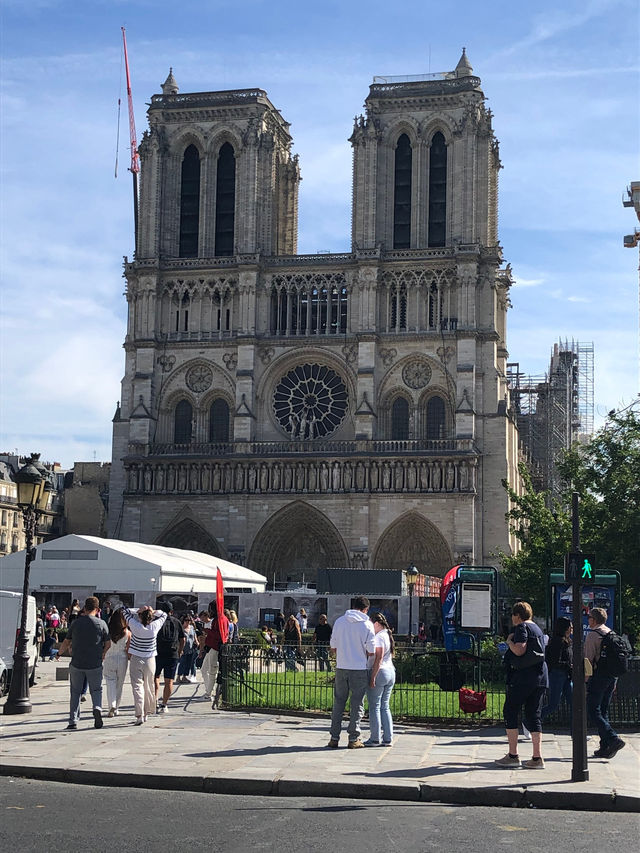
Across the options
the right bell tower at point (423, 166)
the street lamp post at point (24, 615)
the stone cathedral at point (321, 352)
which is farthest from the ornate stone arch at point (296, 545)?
the street lamp post at point (24, 615)

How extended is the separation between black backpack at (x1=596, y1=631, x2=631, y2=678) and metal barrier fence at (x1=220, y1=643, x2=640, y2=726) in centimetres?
240

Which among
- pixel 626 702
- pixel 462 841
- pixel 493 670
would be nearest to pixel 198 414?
pixel 493 670

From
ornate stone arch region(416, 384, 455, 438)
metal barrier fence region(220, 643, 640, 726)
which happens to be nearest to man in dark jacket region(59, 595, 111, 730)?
metal barrier fence region(220, 643, 640, 726)

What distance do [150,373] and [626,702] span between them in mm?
40586

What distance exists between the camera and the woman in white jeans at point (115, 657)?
16.0 metres

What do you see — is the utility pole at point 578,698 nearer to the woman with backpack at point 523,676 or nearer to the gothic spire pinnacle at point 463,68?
the woman with backpack at point 523,676

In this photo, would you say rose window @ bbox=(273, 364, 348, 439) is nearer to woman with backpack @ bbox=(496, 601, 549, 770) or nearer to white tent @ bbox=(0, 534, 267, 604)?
white tent @ bbox=(0, 534, 267, 604)

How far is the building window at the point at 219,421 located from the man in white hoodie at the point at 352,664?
40808 mm

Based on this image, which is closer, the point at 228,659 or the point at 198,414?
the point at 228,659

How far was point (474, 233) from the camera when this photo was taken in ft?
170

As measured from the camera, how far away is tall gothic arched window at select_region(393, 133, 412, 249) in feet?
177

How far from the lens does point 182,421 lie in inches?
2172

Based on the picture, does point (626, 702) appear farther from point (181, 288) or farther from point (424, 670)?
point (181, 288)

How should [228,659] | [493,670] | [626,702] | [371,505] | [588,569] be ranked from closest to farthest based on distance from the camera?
[588,569]
[626,702]
[228,659]
[493,670]
[371,505]
